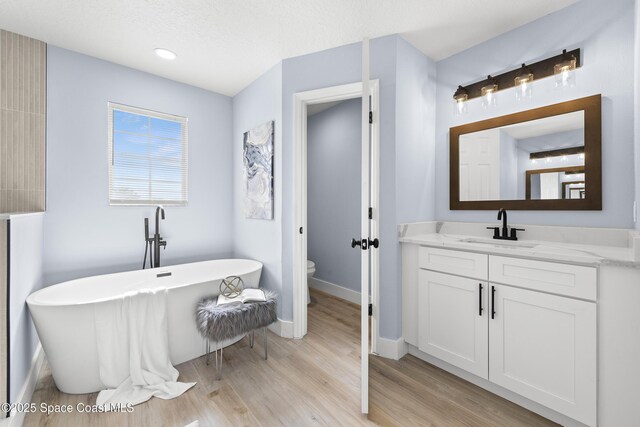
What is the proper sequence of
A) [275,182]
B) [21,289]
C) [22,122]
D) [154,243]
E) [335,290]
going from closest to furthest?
1. [21,289]
2. [22,122]
3. [275,182]
4. [154,243]
5. [335,290]

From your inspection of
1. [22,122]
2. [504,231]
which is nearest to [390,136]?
[504,231]

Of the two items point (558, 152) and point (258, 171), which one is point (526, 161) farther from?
point (258, 171)

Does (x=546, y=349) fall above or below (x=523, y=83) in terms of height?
below

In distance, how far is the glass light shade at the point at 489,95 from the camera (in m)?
2.13

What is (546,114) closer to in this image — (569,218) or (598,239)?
(569,218)

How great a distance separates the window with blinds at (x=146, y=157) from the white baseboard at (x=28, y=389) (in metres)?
1.33

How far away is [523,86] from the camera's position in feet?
6.59

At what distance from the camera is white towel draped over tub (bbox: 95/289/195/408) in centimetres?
172

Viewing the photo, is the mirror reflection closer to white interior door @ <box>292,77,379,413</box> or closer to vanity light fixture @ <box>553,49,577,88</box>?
vanity light fixture @ <box>553,49,577,88</box>

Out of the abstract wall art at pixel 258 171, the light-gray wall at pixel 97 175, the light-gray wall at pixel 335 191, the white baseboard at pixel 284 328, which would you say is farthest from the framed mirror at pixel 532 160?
the light-gray wall at pixel 97 175

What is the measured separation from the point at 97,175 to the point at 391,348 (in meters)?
3.04

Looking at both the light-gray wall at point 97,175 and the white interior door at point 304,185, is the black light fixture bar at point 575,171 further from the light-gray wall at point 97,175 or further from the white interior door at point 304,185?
the light-gray wall at point 97,175

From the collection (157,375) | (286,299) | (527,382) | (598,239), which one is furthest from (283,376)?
(598,239)

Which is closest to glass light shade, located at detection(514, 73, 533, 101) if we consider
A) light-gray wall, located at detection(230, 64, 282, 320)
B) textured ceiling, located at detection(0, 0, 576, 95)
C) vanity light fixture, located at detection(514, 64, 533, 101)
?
vanity light fixture, located at detection(514, 64, 533, 101)
